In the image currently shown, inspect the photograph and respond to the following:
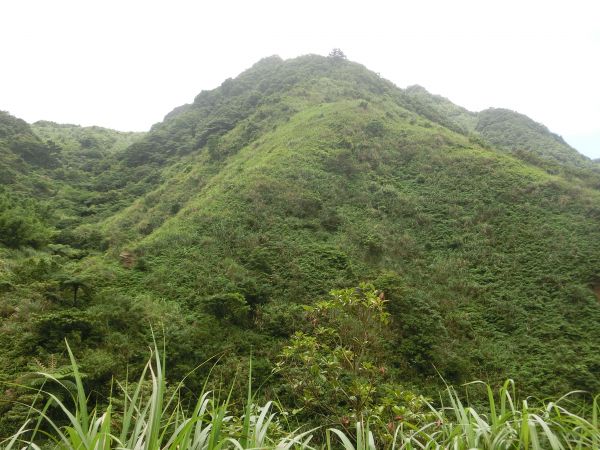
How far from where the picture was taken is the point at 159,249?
574 inches

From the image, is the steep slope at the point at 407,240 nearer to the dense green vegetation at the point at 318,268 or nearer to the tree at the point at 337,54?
the dense green vegetation at the point at 318,268

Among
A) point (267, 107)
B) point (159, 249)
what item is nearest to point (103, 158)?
point (267, 107)

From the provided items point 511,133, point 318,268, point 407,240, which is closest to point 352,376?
point 318,268

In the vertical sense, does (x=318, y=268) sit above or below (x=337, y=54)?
below

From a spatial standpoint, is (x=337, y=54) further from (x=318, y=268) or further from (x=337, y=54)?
(x=318, y=268)

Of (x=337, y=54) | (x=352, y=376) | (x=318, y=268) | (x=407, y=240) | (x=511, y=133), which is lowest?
(x=318, y=268)

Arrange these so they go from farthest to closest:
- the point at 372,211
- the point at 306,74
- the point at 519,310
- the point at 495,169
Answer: the point at 306,74
the point at 495,169
the point at 372,211
the point at 519,310

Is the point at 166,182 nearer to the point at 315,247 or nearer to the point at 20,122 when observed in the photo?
the point at 315,247

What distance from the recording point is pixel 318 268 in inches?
526

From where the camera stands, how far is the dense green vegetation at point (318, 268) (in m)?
7.47

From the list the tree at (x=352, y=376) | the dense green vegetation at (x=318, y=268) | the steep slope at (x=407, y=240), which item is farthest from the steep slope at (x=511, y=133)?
the tree at (x=352, y=376)

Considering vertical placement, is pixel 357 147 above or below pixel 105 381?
above

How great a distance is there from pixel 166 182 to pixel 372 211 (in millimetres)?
17835

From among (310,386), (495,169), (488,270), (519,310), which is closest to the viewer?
(310,386)
